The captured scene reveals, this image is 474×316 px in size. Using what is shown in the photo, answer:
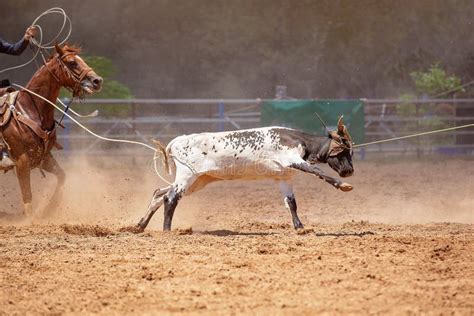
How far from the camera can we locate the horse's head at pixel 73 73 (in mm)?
10203

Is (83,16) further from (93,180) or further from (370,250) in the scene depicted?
(370,250)

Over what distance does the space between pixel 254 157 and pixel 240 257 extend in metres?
2.06

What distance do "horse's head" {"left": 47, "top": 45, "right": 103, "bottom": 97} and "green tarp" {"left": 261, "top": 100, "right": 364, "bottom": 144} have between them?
346 inches

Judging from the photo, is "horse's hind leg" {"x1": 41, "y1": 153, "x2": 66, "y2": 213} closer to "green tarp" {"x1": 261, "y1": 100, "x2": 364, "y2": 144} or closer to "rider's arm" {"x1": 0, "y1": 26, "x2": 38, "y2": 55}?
"rider's arm" {"x1": 0, "y1": 26, "x2": 38, "y2": 55}

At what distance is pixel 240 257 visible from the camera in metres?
7.06

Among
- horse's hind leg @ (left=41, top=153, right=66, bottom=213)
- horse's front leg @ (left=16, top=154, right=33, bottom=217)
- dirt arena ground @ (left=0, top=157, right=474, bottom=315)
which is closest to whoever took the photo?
dirt arena ground @ (left=0, top=157, right=474, bottom=315)

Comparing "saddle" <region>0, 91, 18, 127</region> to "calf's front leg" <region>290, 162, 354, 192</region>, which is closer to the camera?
"calf's front leg" <region>290, 162, 354, 192</region>

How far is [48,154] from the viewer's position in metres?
10.6

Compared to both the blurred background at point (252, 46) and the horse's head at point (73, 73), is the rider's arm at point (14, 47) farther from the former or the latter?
the blurred background at point (252, 46)

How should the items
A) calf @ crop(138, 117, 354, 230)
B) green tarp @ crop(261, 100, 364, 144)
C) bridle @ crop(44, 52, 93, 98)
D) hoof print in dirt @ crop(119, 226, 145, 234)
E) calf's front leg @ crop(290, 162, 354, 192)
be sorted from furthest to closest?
green tarp @ crop(261, 100, 364, 144)
bridle @ crop(44, 52, 93, 98)
hoof print in dirt @ crop(119, 226, 145, 234)
calf @ crop(138, 117, 354, 230)
calf's front leg @ crop(290, 162, 354, 192)

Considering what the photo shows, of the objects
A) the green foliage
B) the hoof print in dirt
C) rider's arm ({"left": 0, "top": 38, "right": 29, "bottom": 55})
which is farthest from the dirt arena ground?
the green foliage

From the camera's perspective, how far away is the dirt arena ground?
5.72 m

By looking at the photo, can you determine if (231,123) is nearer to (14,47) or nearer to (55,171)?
(55,171)

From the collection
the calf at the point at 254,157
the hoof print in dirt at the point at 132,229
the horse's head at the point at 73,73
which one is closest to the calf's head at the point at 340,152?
the calf at the point at 254,157
